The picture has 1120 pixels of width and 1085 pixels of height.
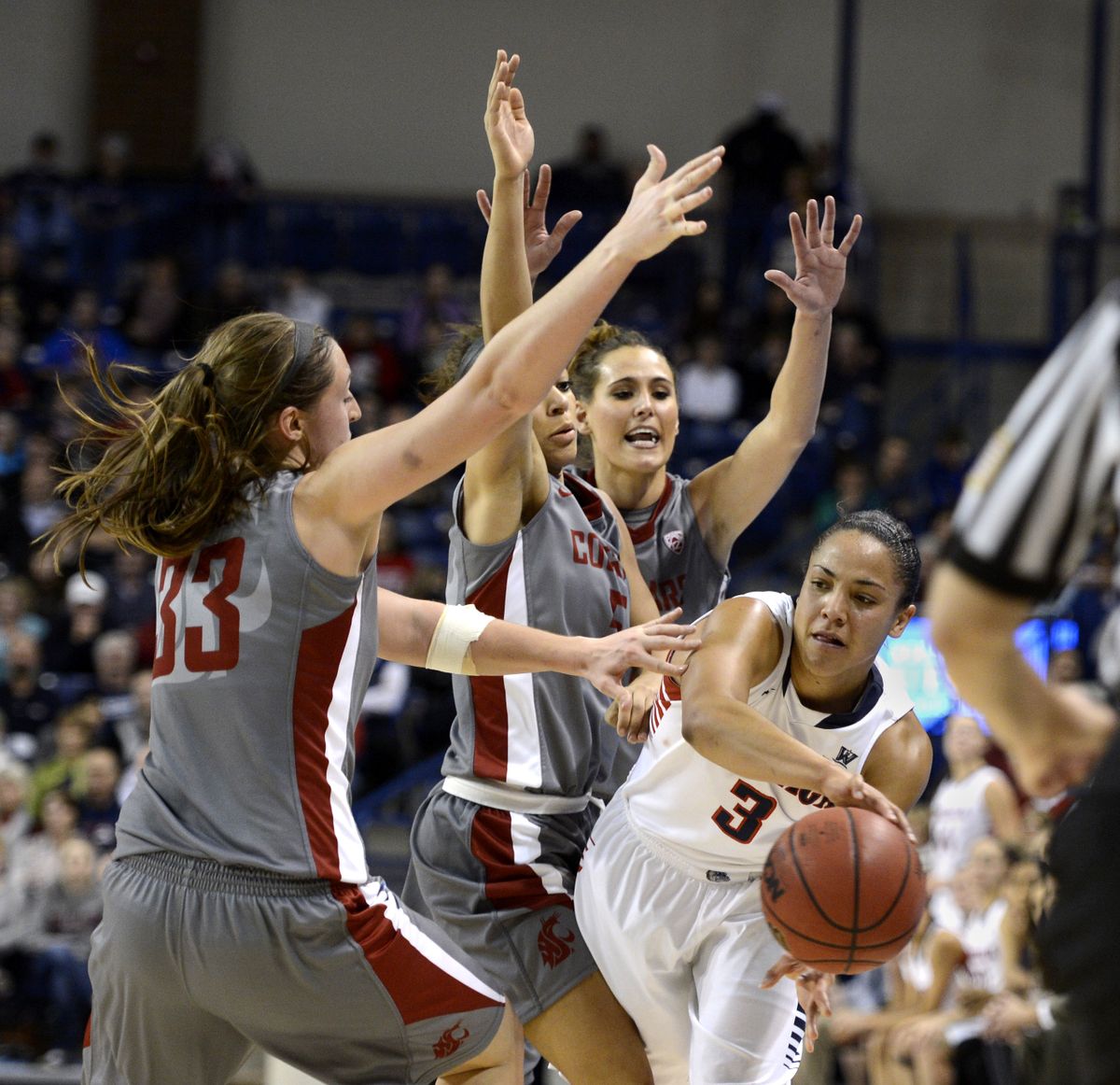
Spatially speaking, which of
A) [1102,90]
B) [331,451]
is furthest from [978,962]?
[1102,90]

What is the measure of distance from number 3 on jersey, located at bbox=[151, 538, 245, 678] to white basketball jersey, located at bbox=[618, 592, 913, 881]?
1117 mm

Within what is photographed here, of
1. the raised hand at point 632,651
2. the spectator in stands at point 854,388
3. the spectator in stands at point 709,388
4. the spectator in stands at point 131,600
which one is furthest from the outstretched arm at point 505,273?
the spectator in stands at point 854,388

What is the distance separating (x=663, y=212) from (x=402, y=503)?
367 inches

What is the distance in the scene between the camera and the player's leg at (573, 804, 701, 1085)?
373cm

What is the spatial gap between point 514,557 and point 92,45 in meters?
14.1

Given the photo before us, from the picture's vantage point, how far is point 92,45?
1638 centimetres

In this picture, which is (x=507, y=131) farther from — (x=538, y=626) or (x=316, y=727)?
(x=316, y=727)

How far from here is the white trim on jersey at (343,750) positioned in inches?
122

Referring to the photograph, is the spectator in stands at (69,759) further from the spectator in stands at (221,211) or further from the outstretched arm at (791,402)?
the spectator in stands at (221,211)

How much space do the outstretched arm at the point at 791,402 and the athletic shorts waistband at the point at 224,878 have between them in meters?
1.81

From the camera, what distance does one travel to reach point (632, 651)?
320 cm

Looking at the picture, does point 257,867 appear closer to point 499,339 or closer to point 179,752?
point 179,752

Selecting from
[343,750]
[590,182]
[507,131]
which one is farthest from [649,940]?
[590,182]

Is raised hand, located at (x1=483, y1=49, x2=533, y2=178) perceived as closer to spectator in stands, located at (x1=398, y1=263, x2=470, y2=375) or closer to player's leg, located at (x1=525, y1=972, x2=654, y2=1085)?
player's leg, located at (x1=525, y1=972, x2=654, y2=1085)
